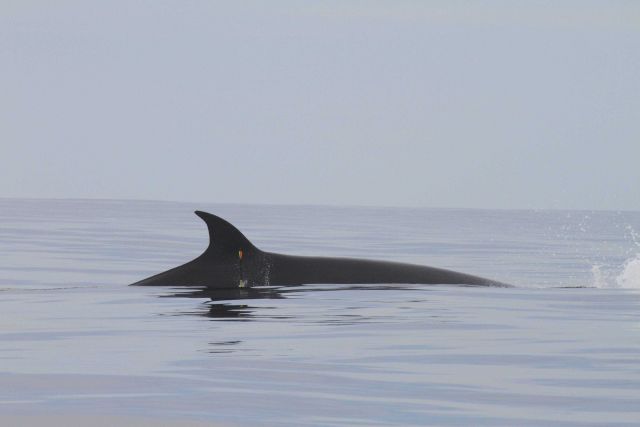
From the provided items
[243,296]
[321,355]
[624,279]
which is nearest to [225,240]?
[243,296]

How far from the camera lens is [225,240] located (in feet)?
69.3

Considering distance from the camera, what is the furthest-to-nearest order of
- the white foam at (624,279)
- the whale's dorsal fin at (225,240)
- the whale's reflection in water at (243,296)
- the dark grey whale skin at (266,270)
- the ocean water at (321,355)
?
the white foam at (624,279) → the dark grey whale skin at (266,270) → the whale's dorsal fin at (225,240) → the whale's reflection in water at (243,296) → the ocean water at (321,355)

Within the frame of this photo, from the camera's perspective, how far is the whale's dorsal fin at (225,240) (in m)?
20.6

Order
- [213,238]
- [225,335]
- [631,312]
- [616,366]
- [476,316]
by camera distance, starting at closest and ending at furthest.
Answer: [616,366]
[225,335]
[476,316]
[631,312]
[213,238]

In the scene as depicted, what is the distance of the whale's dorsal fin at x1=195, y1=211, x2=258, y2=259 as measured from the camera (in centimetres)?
2059

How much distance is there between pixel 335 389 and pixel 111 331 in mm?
5103

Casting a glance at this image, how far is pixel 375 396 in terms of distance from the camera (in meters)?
11.4

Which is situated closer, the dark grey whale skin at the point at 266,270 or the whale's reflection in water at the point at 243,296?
the whale's reflection in water at the point at 243,296

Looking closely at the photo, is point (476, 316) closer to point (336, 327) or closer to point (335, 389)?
point (336, 327)

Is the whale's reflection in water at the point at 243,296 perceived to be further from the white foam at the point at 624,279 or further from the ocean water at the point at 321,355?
the white foam at the point at 624,279

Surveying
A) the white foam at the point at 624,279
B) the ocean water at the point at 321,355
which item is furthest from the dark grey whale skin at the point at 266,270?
the white foam at the point at 624,279

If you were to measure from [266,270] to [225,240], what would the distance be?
99 cm

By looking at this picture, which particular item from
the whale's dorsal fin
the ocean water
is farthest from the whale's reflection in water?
the whale's dorsal fin

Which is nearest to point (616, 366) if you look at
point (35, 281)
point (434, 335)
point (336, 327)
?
point (434, 335)
